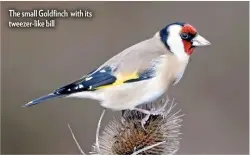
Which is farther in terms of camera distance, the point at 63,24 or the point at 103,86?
the point at 63,24

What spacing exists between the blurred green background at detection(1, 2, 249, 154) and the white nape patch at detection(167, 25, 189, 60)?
2081 mm

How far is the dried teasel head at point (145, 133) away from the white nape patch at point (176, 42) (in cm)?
28

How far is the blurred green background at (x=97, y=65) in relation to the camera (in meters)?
5.46

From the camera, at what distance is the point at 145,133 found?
3244mm

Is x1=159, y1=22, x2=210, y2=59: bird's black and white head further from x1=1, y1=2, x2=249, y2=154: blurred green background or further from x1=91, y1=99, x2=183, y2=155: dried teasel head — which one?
x1=1, y1=2, x2=249, y2=154: blurred green background

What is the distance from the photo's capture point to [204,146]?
538 cm

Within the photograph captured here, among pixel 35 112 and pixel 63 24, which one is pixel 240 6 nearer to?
pixel 63 24

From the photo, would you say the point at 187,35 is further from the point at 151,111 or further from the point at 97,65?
the point at 97,65


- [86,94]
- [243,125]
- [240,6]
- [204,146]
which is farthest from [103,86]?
[240,6]

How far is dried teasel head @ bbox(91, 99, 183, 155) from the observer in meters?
3.23

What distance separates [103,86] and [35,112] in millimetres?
2505

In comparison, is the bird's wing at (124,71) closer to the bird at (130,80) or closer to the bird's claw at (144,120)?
the bird at (130,80)

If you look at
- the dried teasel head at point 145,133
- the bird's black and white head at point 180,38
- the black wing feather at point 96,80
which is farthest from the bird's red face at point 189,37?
the black wing feather at point 96,80

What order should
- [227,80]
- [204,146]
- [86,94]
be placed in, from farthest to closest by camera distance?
[227,80] → [204,146] → [86,94]
